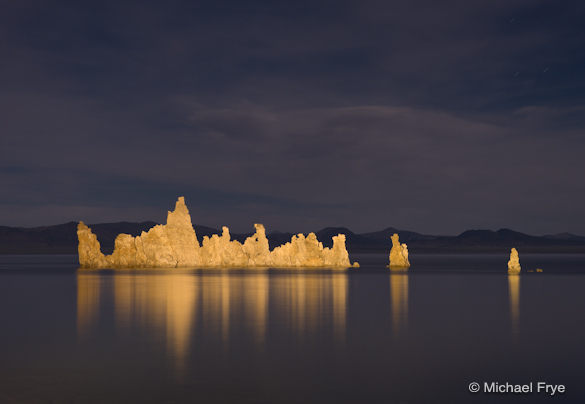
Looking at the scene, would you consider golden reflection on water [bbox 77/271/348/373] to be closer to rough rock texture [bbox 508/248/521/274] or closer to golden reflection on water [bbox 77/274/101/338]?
golden reflection on water [bbox 77/274/101/338]

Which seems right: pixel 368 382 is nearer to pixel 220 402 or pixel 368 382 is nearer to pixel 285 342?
pixel 220 402

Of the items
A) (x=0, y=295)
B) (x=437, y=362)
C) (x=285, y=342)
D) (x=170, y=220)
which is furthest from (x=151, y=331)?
(x=170, y=220)

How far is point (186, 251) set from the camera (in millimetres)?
139500

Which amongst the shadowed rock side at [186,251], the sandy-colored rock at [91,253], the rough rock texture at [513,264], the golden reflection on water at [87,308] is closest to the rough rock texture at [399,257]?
the shadowed rock side at [186,251]

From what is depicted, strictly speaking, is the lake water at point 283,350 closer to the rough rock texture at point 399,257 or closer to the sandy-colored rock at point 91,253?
the sandy-colored rock at point 91,253

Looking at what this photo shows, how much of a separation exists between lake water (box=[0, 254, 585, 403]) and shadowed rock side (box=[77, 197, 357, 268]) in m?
73.2

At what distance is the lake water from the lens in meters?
22.5

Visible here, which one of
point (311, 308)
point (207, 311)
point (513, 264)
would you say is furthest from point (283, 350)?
point (513, 264)

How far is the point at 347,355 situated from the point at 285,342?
4804 millimetres

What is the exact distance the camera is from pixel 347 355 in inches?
1176

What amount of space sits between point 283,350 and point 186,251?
364ft

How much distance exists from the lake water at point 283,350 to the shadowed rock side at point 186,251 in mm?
73201

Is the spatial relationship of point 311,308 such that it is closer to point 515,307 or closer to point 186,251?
point 515,307

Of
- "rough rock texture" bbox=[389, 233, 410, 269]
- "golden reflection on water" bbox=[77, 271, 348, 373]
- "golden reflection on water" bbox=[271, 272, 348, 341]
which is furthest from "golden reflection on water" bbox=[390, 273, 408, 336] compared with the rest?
"rough rock texture" bbox=[389, 233, 410, 269]
